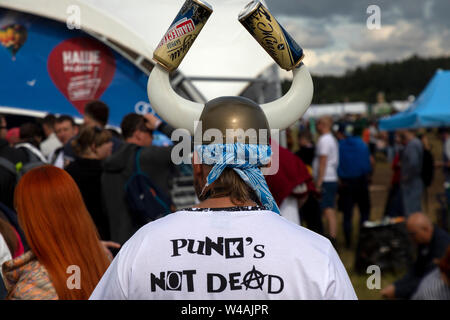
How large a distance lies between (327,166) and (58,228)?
4.94 meters

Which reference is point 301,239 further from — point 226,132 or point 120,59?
point 120,59

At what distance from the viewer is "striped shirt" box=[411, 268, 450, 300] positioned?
3088 millimetres

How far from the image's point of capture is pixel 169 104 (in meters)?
1.63

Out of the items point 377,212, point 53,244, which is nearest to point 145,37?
point 53,244

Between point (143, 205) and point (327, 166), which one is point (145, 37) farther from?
point (143, 205)

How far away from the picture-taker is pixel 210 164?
1.36 metres

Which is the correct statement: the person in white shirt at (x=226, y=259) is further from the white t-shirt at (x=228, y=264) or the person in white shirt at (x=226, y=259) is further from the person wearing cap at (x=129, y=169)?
the person wearing cap at (x=129, y=169)

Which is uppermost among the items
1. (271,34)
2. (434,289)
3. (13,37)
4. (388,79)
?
(388,79)

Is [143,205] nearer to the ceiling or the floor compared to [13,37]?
nearer to the floor

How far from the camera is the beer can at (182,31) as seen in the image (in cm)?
154

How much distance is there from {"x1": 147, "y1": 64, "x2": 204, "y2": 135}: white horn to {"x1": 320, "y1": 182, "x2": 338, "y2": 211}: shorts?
5173 mm

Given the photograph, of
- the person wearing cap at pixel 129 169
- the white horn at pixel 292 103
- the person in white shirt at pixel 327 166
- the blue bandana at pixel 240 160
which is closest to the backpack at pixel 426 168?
A: the person in white shirt at pixel 327 166

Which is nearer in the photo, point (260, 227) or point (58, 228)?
point (260, 227)

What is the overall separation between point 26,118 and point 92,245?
15.6 feet
